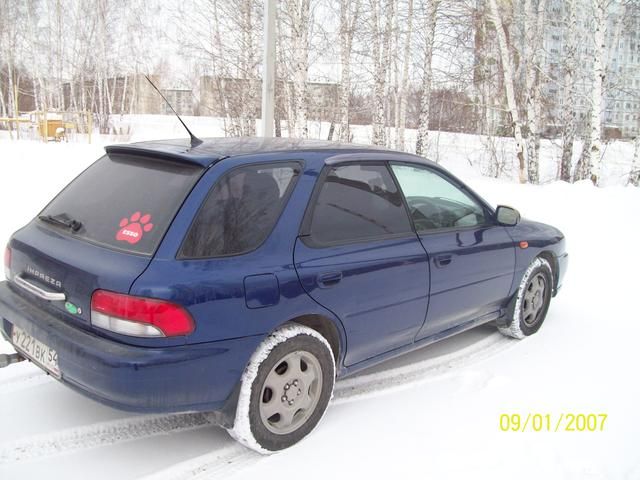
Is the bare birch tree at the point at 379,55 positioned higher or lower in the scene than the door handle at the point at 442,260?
higher

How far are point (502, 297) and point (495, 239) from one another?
0.52m

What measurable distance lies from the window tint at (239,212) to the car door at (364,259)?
0.21 metres

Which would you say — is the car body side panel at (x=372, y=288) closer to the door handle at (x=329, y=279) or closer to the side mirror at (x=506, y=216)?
the door handle at (x=329, y=279)

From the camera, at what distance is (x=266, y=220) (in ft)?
9.48

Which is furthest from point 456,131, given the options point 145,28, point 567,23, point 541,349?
point 541,349

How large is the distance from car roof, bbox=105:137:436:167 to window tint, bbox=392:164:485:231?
0.28m

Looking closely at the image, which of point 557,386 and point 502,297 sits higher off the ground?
point 502,297

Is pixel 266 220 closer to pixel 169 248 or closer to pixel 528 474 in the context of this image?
pixel 169 248

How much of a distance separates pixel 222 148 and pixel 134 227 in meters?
0.74

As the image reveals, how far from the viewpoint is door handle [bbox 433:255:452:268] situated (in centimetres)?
366

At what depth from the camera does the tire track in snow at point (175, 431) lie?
109 inches

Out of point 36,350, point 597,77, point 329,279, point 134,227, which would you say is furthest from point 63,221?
point 597,77
